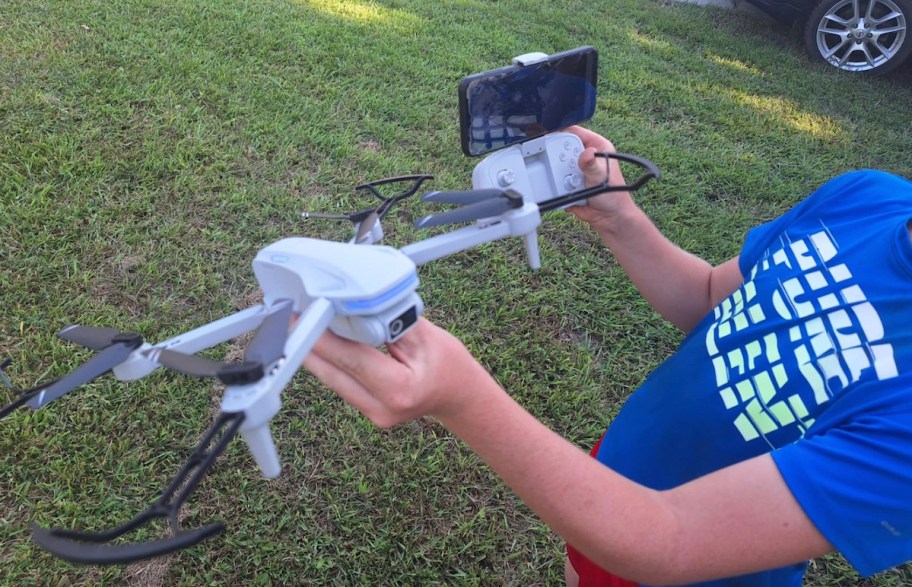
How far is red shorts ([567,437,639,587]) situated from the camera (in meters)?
1.33

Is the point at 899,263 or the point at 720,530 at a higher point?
the point at 899,263

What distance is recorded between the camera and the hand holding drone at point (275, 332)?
651mm

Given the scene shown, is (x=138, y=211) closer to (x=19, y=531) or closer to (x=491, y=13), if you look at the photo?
(x=19, y=531)

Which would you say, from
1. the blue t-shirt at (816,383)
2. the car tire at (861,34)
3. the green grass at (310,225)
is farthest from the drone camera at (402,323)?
the car tire at (861,34)

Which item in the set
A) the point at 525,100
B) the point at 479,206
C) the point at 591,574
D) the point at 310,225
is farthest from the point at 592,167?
the point at 310,225

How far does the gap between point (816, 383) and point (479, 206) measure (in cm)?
59

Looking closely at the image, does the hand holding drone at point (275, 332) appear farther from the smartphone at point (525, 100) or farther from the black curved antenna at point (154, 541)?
the smartphone at point (525, 100)

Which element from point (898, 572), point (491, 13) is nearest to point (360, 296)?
point (898, 572)

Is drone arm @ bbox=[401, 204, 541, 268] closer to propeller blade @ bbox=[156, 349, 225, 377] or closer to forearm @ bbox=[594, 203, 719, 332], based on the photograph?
propeller blade @ bbox=[156, 349, 225, 377]

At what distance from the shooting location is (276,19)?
13.1ft

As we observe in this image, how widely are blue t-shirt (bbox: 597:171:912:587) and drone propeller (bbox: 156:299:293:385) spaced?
67 centimetres

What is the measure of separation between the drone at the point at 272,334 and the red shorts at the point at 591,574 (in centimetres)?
79

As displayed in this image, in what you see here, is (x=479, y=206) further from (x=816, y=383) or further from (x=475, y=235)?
(x=816, y=383)

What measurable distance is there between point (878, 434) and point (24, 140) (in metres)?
3.28
